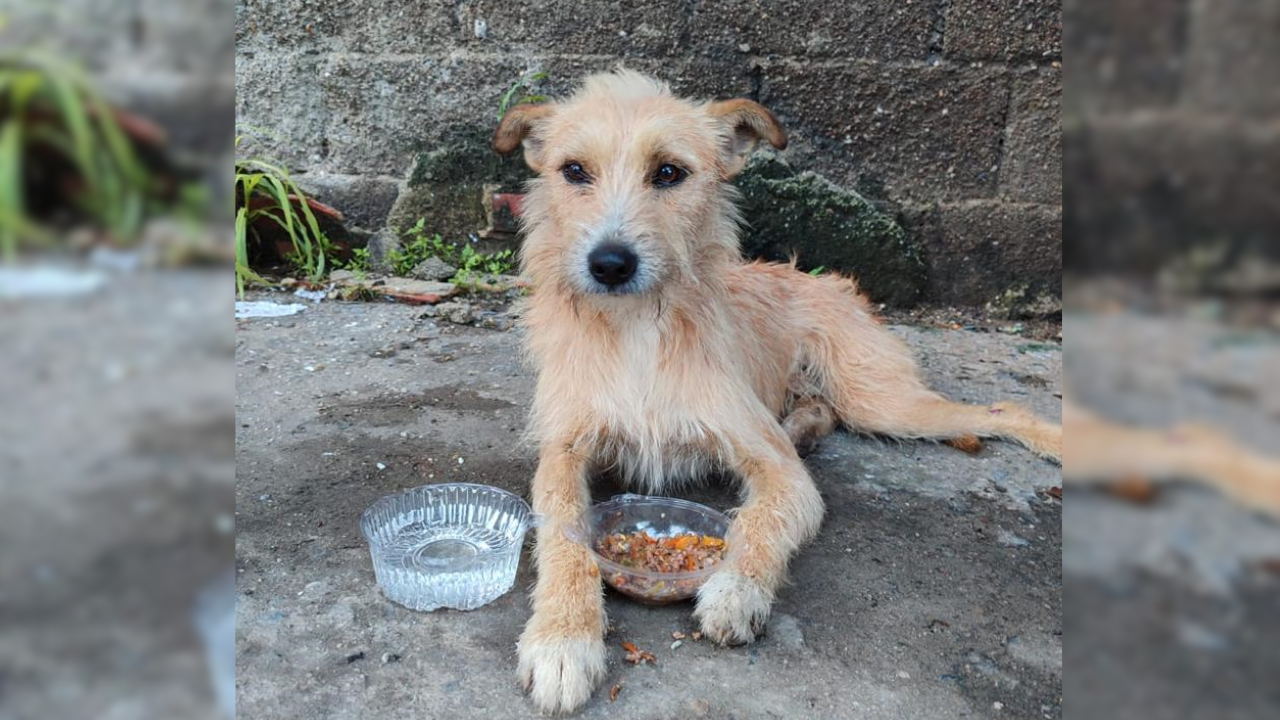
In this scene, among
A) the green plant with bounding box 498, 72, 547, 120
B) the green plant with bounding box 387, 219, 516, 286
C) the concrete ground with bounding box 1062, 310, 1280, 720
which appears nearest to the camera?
the concrete ground with bounding box 1062, 310, 1280, 720

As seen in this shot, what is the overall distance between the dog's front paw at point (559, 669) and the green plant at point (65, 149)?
2.08m

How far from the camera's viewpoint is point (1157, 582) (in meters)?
0.56

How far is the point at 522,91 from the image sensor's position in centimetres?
599

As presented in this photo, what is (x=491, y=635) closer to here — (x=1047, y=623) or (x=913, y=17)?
(x=1047, y=623)

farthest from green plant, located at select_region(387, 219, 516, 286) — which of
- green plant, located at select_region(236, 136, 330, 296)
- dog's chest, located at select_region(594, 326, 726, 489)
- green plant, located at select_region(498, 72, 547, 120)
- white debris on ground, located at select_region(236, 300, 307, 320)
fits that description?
dog's chest, located at select_region(594, 326, 726, 489)

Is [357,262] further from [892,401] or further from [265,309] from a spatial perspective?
[892,401]

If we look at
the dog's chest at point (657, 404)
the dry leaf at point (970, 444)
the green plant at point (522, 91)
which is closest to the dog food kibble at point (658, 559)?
the dog's chest at point (657, 404)

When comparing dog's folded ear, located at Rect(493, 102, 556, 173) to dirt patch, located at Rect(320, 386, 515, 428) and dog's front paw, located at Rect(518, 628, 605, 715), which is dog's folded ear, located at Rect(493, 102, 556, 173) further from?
dog's front paw, located at Rect(518, 628, 605, 715)

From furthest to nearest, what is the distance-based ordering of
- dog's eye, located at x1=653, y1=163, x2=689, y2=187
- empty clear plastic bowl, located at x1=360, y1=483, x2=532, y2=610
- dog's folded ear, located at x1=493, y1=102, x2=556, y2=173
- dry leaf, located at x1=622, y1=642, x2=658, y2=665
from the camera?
dog's folded ear, located at x1=493, y1=102, x2=556, y2=173
dog's eye, located at x1=653, y1=163, x2=689, y2=187
empty clear plastic bowl, located at x1=360, y1=483, x2=532, y2=610
dry leaf, located at x1=622, y1=642, x2=658, y2=665

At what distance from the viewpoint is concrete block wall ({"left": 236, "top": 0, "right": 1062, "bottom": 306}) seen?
5.59 metres

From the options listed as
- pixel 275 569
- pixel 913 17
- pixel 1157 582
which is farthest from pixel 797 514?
pixel 913 17

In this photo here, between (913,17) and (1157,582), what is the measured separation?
573 cm

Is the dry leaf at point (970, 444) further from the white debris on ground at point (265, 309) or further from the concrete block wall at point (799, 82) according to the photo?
the white debris on ground at point (265, 309)

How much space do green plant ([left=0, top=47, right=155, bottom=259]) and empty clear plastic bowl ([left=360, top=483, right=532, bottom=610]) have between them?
2425 mm
